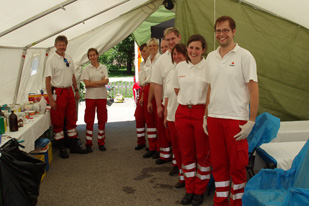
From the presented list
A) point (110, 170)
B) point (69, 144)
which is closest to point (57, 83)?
point (69, 144)

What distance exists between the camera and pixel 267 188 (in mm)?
2416

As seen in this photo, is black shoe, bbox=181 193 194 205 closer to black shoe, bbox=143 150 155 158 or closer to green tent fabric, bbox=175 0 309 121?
black shoe, bbox=143 150 155 158

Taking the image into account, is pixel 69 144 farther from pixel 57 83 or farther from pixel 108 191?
pixel 108 191

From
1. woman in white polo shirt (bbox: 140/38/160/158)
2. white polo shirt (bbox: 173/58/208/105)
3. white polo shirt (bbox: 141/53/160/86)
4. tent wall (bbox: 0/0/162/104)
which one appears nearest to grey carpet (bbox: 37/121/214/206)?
woman in white polo shirt (bbox: 140/38/160/158)

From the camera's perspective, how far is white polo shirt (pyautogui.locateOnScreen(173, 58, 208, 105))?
3111mm

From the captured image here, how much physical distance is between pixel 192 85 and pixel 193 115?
0.95 feet

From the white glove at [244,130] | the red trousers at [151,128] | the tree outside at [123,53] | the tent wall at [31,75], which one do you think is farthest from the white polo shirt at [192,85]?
the tree outside at [123,53]

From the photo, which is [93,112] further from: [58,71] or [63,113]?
[58,71]

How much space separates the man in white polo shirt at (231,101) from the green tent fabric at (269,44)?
2.11 meters

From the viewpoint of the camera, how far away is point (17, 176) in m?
2.53

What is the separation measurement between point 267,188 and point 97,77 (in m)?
3.56

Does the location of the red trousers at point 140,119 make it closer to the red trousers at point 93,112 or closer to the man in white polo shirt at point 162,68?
the red trousers at point 93,112

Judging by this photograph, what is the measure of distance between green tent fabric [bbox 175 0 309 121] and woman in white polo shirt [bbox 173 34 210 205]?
5.79 feet

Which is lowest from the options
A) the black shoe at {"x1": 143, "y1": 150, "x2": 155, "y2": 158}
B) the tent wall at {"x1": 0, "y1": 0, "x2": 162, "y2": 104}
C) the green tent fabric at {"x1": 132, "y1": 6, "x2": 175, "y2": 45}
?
the black shoe at {"x1": 143, "y1": 150, "x2": 155, "y2": 158}
